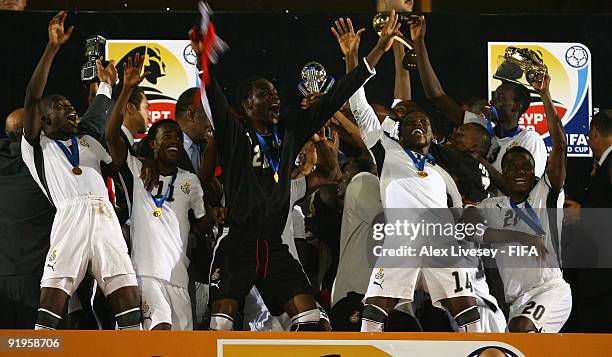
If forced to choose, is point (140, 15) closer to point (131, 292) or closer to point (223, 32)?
point (223, 32)

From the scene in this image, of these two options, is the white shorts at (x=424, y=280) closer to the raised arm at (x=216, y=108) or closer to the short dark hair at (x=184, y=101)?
the raised arm at (x=216, y=108)

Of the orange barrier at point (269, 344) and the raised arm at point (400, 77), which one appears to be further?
the raised arm at point (400, 77)

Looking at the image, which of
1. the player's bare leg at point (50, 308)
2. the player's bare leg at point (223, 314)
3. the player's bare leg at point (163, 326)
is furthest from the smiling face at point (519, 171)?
the player's bare leg at point (50, 308)

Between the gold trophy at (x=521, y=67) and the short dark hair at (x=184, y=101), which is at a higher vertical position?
the gold trophy at (x=521, y=67)

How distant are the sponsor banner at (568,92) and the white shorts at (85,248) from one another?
163 cm

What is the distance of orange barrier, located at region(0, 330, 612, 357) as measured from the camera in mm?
3395

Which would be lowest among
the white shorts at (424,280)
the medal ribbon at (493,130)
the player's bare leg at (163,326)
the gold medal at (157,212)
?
the player's bare leg at (163,326)

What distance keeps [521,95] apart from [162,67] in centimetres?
147

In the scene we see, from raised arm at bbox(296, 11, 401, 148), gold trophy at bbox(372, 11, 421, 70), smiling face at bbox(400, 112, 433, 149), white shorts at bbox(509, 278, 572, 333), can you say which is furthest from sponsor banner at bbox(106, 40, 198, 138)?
white shorts at bbox(509, 278, 572, 333)

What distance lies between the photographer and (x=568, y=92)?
Result: 3.55 m

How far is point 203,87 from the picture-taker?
3.48m

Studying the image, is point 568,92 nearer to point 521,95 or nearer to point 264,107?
point 521,95

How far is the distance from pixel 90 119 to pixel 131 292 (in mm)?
715

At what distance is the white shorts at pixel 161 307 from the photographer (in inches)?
136
